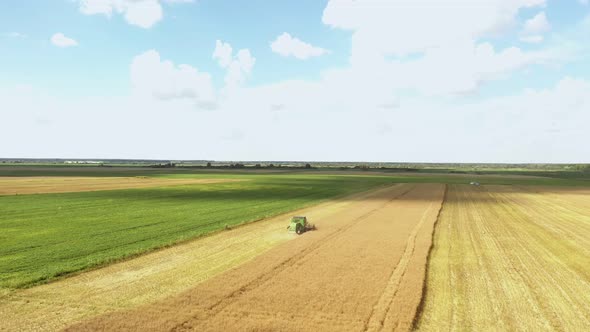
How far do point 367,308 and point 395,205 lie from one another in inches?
1158

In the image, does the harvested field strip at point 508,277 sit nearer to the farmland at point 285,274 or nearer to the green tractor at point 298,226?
the farmland at point 285,274

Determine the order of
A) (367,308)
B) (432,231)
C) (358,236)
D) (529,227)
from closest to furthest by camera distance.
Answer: (367,308) < (358,236) < (432,231) < (529,227)

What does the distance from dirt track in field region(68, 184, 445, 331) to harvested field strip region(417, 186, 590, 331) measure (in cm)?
89

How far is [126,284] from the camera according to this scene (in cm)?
1405

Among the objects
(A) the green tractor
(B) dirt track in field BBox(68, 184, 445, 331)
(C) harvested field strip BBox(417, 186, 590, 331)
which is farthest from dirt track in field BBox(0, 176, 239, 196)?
(C) harvested field strip BBox(417, 186, 590, 331)

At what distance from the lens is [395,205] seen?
4009cm

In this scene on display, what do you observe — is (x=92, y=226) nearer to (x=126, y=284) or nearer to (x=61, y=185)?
(x=126, y=284)

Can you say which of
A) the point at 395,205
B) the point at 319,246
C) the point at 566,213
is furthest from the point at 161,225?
the point at 566,213

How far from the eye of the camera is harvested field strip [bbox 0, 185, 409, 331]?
1127 cm

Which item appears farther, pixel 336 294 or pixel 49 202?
pixel 49 202

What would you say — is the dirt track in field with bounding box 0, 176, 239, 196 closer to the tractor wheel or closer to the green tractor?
the green tractor

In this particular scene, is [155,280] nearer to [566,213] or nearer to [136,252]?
[136,252]

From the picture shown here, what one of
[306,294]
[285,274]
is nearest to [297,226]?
[285,274]

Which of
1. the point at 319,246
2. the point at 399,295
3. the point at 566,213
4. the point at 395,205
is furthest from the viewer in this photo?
the point at 395,205
